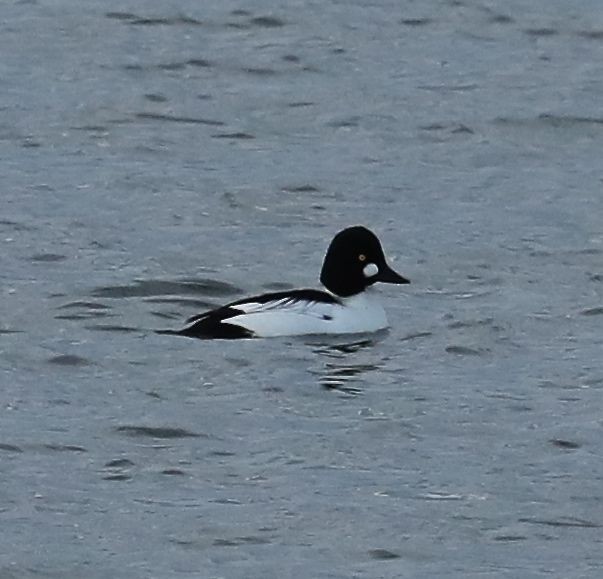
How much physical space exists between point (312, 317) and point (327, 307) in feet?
0.53

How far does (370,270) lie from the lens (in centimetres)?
1477

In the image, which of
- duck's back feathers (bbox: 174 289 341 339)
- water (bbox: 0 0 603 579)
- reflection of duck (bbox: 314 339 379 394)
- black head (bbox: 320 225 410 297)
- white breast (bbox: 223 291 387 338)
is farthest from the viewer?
black head (bbox: 320 225 410 297)

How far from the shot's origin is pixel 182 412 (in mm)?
12227

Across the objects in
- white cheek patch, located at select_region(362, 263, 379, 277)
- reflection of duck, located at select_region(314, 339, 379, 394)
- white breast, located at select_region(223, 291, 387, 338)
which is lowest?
reflection of duck, located at select_region(314, 339, 379, 394)

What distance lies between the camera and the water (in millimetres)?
10477

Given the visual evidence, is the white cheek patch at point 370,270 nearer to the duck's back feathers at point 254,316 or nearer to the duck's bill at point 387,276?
the duck's bill at point 387,276

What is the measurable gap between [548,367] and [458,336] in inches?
36.8

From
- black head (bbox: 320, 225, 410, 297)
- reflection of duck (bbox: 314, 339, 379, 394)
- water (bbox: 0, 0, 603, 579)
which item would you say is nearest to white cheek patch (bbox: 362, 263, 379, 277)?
black head (bbox: 320, 225, 410, 297)

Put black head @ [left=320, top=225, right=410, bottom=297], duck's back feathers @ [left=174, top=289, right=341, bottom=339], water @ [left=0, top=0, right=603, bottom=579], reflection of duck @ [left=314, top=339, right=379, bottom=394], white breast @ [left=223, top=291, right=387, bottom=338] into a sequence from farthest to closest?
1. black head @ [left=320, top=225, right=410, bottom=297]
2. white breast @ [left=223, top=291, right=387, bottom=338]
3. duck's back feathers @ [left=174, top=289, right=341, bottom=339]
4. reflection of duck @ [left=314, top=339, right=379, bottom=394]
5. water @ [left=0, top=0, right=603, bottom=579]

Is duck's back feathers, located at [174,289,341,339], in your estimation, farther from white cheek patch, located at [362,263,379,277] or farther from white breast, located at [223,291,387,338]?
white cheek patch, located at [362,263,379,277]

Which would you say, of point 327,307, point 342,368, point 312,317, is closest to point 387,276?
point 327,307

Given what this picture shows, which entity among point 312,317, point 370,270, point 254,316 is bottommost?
point 312,317

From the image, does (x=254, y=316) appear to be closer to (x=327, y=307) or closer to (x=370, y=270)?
(x=327, y=307)

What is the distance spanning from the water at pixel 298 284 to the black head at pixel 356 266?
0.34m
